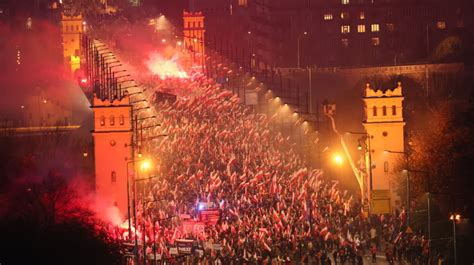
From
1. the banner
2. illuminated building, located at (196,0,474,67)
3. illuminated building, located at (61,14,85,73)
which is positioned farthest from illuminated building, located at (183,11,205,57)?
the banner

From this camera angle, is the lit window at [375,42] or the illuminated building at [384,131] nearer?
the illuminated building at [384,131]

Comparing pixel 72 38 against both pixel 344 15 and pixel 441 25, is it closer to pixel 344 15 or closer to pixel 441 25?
pixel 344 15

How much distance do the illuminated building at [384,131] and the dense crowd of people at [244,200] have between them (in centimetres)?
233

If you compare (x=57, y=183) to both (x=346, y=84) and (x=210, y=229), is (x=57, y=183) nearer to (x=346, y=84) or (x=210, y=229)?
(x=210, y=229)

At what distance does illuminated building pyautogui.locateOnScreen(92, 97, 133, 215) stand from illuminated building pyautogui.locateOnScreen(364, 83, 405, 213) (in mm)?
13459

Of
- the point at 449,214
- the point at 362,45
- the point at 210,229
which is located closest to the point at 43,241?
the point at 210,229

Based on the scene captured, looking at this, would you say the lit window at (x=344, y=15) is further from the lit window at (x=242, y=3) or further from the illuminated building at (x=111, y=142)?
the illuminated building at (x=111, y=142)

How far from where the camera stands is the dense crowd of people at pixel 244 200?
6412cm

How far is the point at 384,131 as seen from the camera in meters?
83.3

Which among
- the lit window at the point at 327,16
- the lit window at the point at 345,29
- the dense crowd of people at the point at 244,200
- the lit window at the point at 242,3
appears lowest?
the dense crowd of people at the point at 244,200

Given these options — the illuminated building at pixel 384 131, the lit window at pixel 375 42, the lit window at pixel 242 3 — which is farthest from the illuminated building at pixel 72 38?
the illuminated building at pixel 384 131

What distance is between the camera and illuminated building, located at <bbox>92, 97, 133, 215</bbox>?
82.4 meters

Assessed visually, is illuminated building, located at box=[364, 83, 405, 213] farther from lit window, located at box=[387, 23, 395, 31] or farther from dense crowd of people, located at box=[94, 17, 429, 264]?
lit window, located at box=[387, 23, 395, 31]

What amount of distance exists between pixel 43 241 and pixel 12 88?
72248mm
